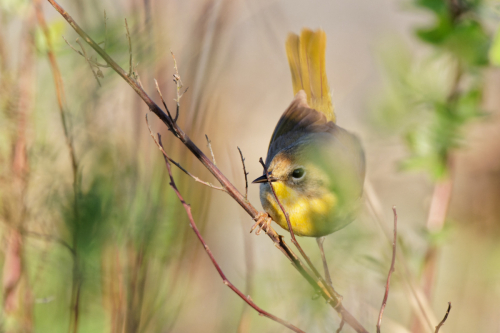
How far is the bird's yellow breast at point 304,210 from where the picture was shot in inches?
47.6

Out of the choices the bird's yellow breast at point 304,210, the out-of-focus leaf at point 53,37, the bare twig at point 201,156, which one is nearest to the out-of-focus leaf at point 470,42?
the bird's yellow breast at point 304,210

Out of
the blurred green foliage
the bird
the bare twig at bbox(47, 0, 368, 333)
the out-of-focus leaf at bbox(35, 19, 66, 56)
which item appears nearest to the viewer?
the bare twig at bbox(47, 0, 368, 333)

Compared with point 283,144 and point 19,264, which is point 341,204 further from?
point 19,264

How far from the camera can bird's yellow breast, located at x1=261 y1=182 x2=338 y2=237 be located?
1208 mm

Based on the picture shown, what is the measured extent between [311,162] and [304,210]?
16 cm

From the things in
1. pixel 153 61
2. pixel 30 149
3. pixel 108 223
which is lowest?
pixel 108 223

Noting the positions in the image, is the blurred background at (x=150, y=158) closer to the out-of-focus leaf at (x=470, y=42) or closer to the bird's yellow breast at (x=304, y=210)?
the out-of-focus leaf at (x=470, y=42)

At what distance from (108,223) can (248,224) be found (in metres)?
1.50

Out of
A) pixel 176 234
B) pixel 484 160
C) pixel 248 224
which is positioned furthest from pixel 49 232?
pixel 484 160

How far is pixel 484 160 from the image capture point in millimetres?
2904

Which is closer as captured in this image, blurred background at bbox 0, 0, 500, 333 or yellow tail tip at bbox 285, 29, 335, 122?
blurred background at bbox 0, 0, 500, 333

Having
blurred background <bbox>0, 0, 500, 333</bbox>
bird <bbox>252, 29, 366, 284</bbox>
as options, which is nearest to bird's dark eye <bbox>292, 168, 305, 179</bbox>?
bird <bbox>252, 29, 366, 284</bbox>

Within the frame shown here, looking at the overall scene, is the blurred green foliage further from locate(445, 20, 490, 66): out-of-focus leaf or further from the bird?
the bird

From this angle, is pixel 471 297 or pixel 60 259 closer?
pixel 60 259
